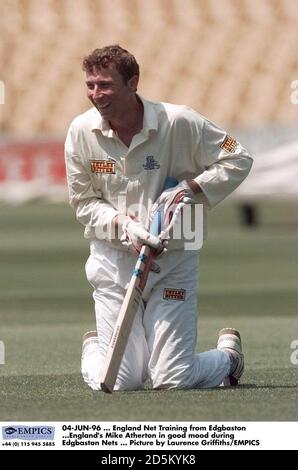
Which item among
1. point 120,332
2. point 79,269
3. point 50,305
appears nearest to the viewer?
Result: point 120,332

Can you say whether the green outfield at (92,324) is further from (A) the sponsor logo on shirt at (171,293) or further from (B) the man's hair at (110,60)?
(B) the man's hair at (110,60)

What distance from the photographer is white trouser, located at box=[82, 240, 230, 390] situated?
7.77 m

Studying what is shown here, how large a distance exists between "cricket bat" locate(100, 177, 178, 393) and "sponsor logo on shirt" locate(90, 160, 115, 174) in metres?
0.48

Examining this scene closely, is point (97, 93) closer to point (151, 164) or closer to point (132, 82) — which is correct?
point (132, 82)

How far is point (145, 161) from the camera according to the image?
7781 mm

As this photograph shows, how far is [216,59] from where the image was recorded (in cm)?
3012

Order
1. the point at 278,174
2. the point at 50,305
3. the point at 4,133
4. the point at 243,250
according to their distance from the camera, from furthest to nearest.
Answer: the point at 4,133 → the point at 278,174 → the point at 243,250 → the point at 50,305

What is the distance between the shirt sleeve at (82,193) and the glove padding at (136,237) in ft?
0.67

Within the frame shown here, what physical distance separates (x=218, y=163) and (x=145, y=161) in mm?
416

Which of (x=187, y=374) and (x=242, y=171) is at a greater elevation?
(x=242, y=171)

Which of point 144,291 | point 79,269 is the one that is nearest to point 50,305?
point 79,269

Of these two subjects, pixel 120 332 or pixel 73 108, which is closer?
pixel 120 332

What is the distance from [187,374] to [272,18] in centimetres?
2266
